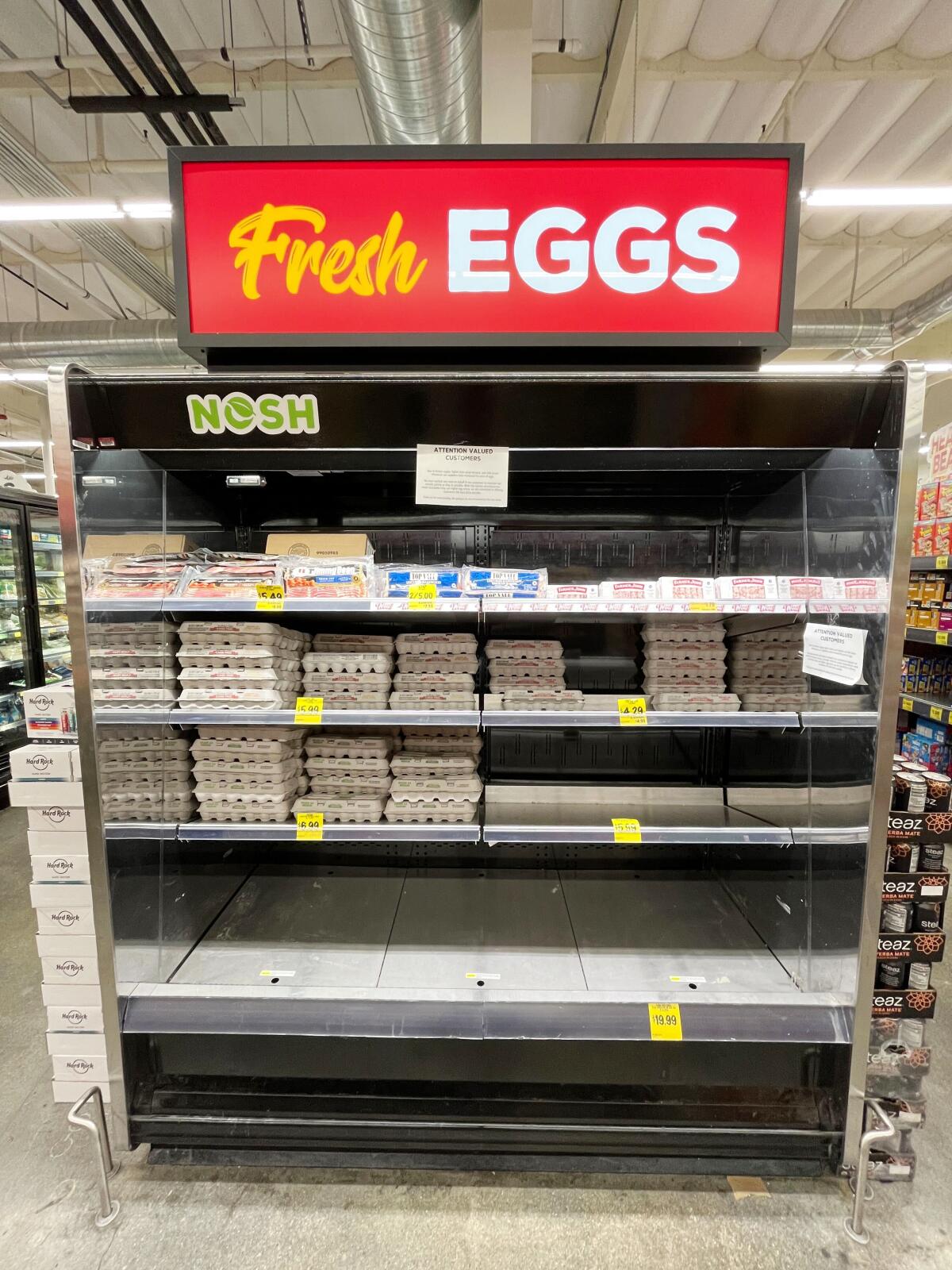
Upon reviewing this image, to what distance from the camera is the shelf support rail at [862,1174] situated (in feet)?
5.27

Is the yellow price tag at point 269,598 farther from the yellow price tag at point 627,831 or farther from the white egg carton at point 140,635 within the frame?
the yellow price tag at point 627,831

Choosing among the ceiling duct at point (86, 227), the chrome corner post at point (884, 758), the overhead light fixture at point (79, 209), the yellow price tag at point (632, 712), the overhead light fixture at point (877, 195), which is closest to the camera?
the chrome corner post at point (884, 758)

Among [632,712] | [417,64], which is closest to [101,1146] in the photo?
[632,712]

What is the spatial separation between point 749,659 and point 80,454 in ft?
7.72

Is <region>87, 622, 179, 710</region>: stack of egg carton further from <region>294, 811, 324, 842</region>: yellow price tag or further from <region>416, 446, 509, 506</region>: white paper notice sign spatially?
<region>416, 446, 509, 506</region>: white paper notice sign

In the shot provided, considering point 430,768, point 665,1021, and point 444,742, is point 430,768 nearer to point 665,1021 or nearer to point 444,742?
point 444,742

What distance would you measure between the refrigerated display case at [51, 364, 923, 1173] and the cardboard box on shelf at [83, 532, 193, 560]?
0.06 m

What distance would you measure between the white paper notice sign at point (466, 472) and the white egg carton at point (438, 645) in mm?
554

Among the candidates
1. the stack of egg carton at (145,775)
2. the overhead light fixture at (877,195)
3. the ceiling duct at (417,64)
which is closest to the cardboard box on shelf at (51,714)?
the stack of egg carton at (145,775)

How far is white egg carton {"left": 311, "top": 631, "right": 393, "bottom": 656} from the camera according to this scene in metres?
2.10

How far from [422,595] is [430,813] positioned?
0.82 m

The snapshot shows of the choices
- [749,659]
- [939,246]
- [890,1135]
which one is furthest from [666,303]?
[939,246]

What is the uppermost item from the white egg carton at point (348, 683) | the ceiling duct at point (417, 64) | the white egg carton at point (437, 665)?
the ceiling duct at point (417, 64)

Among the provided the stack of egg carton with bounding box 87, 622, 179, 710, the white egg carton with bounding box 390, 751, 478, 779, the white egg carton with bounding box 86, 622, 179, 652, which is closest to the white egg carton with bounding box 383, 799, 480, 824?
the white egg carton with bounding box 390, 751, 478, 779
